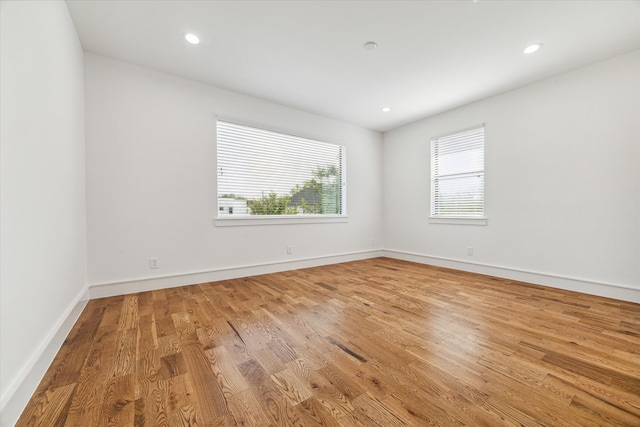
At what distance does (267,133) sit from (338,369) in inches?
131

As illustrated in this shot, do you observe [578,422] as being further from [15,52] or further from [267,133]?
[267,133]

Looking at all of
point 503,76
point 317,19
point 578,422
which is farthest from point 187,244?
point 503,76

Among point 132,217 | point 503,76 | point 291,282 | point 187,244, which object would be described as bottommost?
point 291,282

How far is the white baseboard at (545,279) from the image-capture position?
259 cm

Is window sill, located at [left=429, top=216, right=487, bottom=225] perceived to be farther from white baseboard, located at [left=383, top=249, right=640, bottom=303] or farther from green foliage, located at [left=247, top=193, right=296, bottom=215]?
green foliage, located at [left=247, top=193, right=296, bottom=215]

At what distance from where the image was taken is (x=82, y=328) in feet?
6.32

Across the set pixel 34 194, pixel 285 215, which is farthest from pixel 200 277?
pixel 34 194

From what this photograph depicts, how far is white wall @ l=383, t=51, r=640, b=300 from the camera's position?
2.59 metres

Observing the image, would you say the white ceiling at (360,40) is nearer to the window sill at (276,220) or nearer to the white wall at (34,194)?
the white wall at (34,194)

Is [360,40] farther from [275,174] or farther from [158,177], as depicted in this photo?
[158,177]

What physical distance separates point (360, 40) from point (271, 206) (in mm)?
2414

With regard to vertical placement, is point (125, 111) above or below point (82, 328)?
above

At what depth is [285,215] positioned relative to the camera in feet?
13.0

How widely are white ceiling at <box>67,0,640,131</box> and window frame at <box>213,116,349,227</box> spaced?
1.62ft
